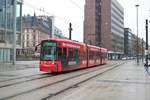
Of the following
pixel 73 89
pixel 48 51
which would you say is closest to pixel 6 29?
pixel 48 51

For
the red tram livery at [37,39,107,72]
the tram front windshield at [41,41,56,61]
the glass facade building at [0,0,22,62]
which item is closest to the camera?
the red tram livery at [37,39,107,72]

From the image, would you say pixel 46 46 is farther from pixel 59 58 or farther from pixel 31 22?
pixel 31 22

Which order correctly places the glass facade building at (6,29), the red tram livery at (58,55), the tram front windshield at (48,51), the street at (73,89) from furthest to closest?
the glass facade building at (6,29), the tram front windshield at (48,51), the red tram livery at (58,55), the street at (73,89)

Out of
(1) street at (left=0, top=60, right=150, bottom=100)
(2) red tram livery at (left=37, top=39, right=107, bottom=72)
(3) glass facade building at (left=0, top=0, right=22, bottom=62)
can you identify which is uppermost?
(3) glass facade building at (left=0, top=0, right=22, bottom=62)

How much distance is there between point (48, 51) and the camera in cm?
3247

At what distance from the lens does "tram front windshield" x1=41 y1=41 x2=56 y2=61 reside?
32250mm

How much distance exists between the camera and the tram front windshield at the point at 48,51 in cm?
3225

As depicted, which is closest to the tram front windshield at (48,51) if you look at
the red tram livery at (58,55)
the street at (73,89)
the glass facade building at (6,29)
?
the red tram livery at (58,55)

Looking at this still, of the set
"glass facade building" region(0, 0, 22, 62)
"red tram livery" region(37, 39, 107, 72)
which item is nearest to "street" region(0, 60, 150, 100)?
"red tram livery" region(37, 39, 107, 72)

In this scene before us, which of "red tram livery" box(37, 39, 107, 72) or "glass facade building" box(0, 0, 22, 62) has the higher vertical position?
"glass facade building" box(0, 0, 22, 62)

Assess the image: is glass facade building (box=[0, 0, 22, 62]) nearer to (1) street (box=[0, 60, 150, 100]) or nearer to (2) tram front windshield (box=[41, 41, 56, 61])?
(2) tram front windshield (box=[41, 41, 56, 61])

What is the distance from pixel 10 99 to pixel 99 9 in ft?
492

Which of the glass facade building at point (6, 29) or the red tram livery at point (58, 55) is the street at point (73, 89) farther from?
the glass facade building at point (6, 29)

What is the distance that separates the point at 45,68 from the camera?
105 ft
